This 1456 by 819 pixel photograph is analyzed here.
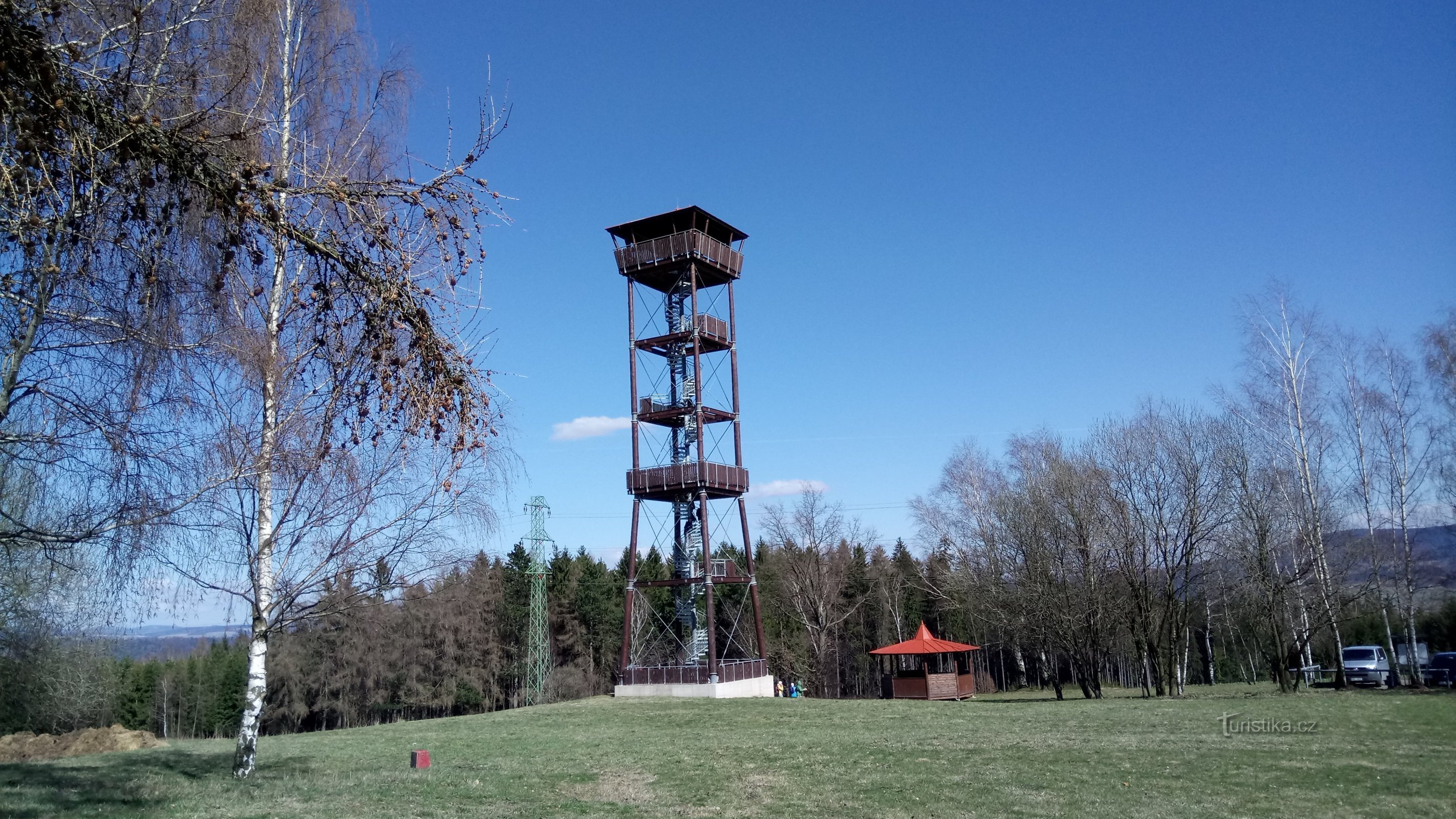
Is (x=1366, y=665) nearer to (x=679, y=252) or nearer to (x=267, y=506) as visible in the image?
(x=679, y=252)

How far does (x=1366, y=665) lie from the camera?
3173 centimetres

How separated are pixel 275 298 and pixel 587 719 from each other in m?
16.6

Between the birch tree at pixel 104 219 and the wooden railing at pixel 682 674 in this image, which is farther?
the wooden railing at pixel 682 674

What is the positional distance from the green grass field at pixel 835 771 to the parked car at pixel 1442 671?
6.37m

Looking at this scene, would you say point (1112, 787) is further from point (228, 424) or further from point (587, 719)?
point (587, 719)

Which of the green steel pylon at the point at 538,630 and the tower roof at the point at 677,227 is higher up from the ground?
the tower roof at the point at 677,227

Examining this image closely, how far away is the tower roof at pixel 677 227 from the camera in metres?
35.3

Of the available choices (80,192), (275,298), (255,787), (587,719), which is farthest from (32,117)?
(587,719)

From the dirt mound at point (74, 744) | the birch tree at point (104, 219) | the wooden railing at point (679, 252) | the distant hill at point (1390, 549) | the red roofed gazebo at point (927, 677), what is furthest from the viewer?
the wooden railing at point (679, 252)

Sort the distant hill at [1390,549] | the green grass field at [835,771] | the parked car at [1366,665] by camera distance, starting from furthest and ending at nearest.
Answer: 1. the parked car at [1366,665]
2. the distant hill at [1390,549]
3. the green grass field at [835,771]

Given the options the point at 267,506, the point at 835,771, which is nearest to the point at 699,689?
the point at 835,771

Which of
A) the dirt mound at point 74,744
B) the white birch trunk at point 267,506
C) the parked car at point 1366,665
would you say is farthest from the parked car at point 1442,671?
the dirt mound at point 74,744

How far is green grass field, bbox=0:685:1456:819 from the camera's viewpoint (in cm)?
934

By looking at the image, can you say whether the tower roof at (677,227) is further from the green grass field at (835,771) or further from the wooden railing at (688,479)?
the green grass field at (835,771)
